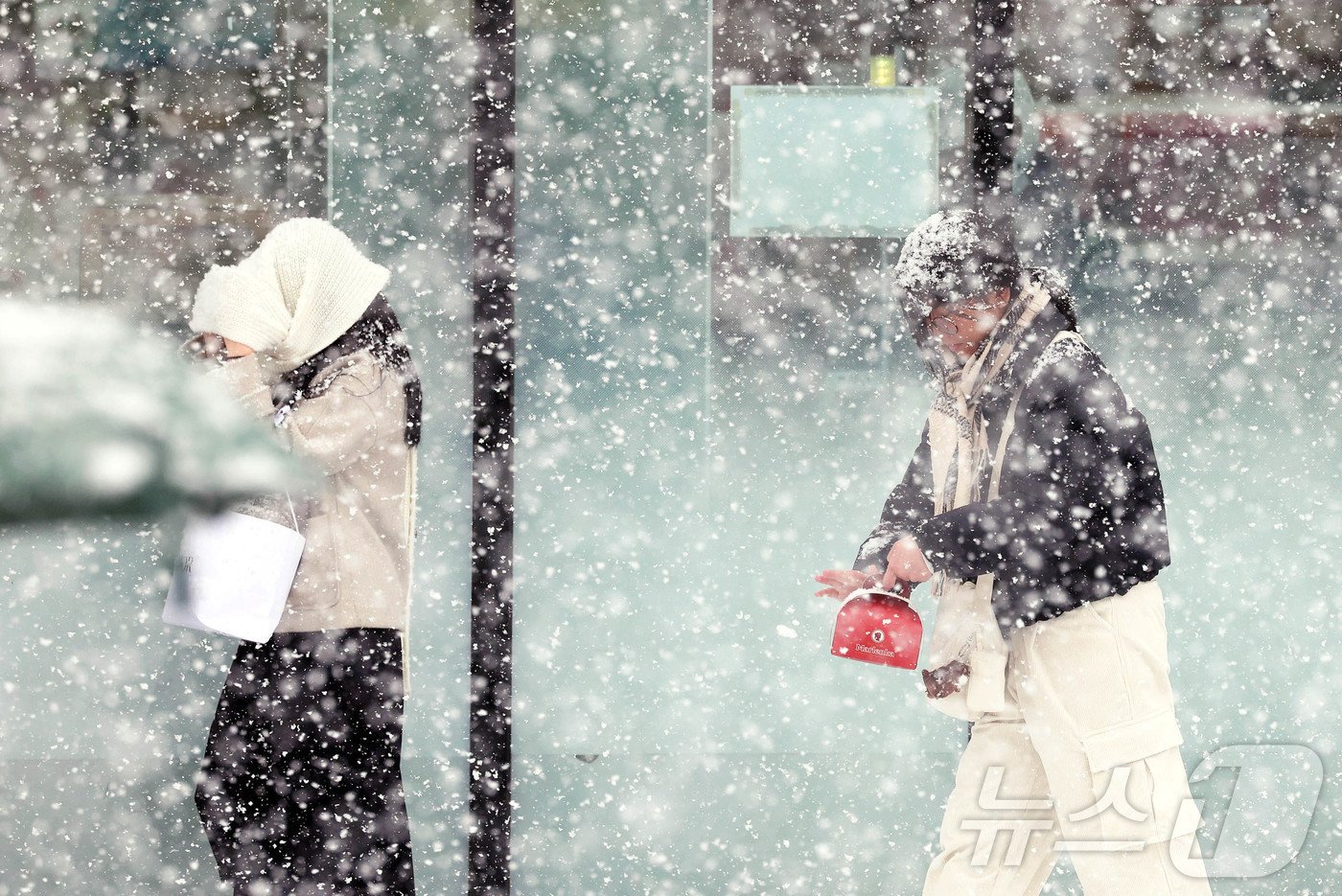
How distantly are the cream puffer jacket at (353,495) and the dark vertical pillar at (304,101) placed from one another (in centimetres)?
91

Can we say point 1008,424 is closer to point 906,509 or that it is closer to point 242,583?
point 906,509

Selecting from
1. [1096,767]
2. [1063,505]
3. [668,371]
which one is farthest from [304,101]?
[1096,767]

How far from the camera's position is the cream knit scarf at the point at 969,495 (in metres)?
2.51

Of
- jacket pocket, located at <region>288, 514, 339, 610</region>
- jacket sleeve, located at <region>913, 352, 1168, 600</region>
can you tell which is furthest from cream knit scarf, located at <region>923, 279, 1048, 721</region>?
jacket pocket, located at <region>288, 514, 339, 610</region>

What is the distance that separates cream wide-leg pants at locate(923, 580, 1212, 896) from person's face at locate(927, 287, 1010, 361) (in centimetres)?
57

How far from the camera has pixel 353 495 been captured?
9.31ft

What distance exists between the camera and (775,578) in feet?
12.1

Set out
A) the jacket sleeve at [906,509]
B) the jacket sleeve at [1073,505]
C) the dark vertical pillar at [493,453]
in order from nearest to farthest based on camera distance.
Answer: the jacket sleeve at [1073,505] → the jacket sleeve at [906,509] → the dark vertical pillar at [493,453]

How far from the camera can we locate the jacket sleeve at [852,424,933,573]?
2.74m

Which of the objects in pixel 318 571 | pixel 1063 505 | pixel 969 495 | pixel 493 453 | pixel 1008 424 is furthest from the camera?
pixel 493 453

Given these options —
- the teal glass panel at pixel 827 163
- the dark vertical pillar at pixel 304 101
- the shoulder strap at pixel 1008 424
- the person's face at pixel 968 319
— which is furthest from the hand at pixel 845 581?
the dark vertical pillar at pixel 304 101

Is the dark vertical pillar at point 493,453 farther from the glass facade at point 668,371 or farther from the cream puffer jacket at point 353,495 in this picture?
the cream puffer jacket at point 353,495

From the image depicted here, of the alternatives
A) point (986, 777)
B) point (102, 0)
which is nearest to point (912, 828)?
point (986, 777)

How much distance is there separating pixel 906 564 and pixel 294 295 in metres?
1.45
